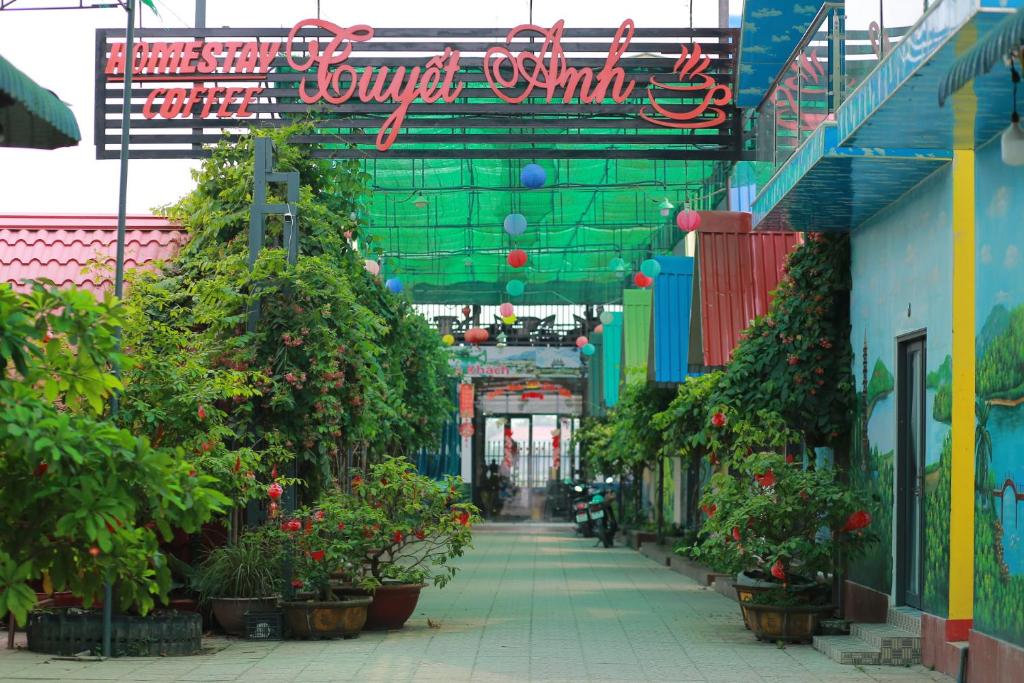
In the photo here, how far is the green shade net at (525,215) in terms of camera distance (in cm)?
2534

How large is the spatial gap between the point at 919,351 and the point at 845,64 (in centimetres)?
264

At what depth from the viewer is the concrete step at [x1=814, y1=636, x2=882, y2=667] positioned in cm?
1196

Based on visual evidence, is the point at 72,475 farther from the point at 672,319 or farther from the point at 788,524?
the point at 672,319

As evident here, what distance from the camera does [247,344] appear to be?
14.4 metres

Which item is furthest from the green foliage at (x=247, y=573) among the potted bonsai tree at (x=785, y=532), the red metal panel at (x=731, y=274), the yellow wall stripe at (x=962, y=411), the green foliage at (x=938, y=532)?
the red metal panel at (x=731, y=274)

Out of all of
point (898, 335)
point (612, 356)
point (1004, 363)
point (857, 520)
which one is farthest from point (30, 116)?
point (612, 356)

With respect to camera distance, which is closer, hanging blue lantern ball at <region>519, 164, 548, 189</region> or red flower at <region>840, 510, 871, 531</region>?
red flower at <region>840, 510, 871, 531</region>

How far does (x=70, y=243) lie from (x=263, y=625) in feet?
16.5

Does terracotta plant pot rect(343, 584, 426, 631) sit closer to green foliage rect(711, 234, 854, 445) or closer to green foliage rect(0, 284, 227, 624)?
green foliage rect(711, 234, 854, 445)

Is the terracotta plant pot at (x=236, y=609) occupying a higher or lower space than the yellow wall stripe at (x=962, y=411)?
lower

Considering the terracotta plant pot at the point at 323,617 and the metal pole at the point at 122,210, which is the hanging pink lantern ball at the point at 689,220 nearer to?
the terracotta plant pot at the point at 323,617

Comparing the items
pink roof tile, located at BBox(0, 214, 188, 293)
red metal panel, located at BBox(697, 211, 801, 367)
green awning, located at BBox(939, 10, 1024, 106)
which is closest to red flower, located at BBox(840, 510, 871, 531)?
green awning, located at BBox(939, 10, 1024, 106)

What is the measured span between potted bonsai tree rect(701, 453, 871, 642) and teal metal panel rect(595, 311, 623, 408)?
22787 millimetres

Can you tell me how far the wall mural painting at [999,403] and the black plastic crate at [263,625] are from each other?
6112mm
